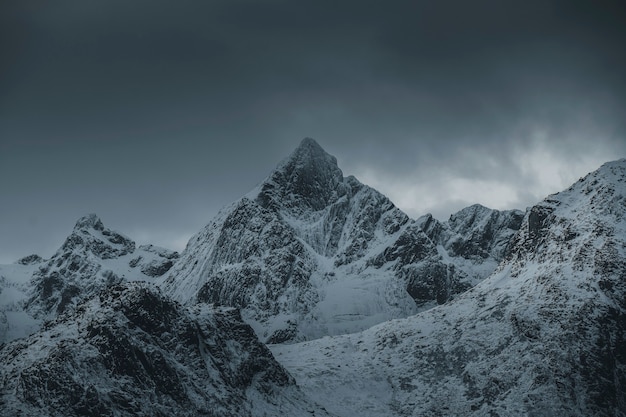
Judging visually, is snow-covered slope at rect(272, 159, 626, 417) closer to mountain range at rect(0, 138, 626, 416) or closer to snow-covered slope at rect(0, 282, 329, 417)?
mountain range at rect(0, 138, 626, 416)

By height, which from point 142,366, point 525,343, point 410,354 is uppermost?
point 525,343

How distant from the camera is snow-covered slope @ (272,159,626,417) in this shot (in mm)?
119312

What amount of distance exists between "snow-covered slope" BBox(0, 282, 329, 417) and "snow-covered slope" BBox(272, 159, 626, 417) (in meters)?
18.4

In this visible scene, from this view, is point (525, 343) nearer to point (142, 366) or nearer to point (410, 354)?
point (410, 354)

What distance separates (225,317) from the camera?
454ft

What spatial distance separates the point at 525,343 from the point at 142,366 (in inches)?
2998

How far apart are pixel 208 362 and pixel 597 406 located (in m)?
71.9

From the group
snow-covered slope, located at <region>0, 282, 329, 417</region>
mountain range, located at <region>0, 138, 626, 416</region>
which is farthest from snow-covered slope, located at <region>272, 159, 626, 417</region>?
snow-covered slope, located at <region>0, 282, 329, 417</region>

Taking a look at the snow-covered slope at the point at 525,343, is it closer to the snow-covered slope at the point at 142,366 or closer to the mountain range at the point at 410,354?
the mountain range at the point at 410,354

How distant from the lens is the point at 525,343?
130 m

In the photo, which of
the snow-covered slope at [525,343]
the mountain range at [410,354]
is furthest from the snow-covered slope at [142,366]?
the snow-covered slope at [525,343]

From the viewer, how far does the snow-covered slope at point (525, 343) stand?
119m

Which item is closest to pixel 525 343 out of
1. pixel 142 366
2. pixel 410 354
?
pixel 410 354

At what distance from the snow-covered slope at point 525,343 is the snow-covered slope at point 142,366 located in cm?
1840
